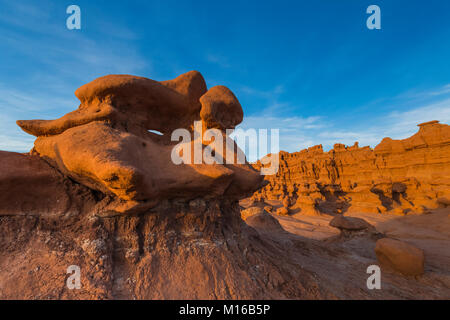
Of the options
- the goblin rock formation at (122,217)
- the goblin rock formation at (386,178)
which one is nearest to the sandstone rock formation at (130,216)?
the goblin rock formation at (122,217)

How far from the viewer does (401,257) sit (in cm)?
438

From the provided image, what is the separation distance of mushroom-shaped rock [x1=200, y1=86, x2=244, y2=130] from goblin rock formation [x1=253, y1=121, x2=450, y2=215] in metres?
15.0

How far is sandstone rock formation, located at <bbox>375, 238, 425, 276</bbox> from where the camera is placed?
4277 mm

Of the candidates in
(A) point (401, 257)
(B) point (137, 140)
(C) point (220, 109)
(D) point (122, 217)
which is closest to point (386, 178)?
(A) point (401, 257)

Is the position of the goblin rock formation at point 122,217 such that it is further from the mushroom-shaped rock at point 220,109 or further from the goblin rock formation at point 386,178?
the goblin rock formation at point 386,178

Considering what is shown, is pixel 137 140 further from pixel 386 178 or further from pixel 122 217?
pixel 386 178

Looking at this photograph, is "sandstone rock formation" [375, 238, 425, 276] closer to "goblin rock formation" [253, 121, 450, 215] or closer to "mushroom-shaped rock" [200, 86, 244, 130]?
"mushroom-shaped rock" [200, 86, 244, 130]

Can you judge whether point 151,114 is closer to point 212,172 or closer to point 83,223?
point 212,172

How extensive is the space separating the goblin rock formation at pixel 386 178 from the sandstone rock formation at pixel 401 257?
11.6 metres

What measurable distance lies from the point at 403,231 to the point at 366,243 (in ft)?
18.5

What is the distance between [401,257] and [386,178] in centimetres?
1637

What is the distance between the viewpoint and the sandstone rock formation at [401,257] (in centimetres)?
428

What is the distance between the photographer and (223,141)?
11.8 feet
